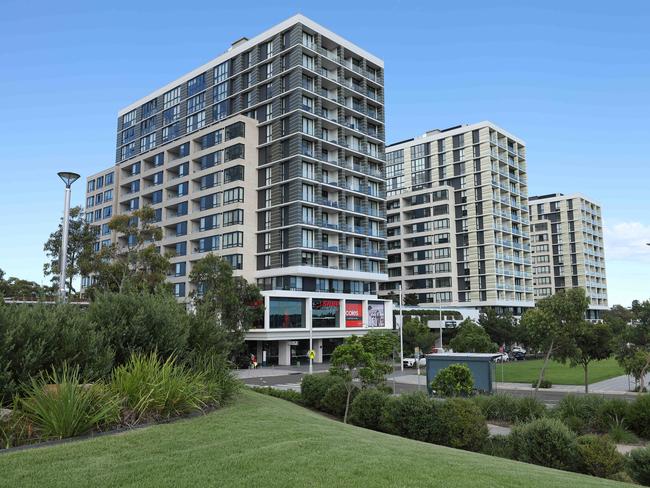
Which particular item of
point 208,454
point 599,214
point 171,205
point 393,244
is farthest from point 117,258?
point 599,214

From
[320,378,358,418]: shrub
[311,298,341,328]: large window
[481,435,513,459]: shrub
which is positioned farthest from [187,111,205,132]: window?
[481,435,513,459]: shrub

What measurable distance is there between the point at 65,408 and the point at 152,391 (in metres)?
1.79

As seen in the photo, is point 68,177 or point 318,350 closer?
point 68,177

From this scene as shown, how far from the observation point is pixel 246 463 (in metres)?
7.54

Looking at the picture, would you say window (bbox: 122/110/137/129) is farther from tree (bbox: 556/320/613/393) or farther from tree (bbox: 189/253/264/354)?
tree (bbox: 556/320/613/393)

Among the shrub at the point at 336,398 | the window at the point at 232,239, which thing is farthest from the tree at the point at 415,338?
the shrub at the point at 336,398

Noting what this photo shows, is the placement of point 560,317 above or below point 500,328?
above

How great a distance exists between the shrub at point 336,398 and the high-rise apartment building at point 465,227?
7083 centimetres

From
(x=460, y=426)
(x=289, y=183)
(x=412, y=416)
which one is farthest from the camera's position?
(x=289, y=183)

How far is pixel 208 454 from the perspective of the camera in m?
7.99

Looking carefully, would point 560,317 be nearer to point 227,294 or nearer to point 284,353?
point 227,294

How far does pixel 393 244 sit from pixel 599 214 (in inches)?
2853

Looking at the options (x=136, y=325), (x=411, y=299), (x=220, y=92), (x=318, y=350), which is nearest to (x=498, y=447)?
(x=136, y=325)

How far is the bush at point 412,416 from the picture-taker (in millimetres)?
17516
